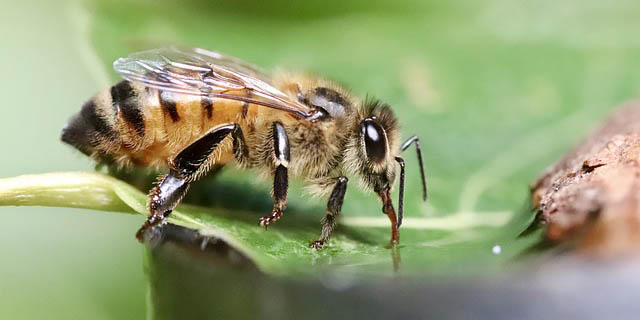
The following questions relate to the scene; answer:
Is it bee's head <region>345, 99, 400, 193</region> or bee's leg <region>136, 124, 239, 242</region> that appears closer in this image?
bee's leg <region>136, 124, 239, 242</region>

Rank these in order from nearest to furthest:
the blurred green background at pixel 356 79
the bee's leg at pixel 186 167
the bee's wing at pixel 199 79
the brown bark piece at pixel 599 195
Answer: the brown bark piece at pixel 599 195, the bee's leg at pixel 186 167, the bee's wing at pixel 199 79, the blurred green background at pixel 356 79

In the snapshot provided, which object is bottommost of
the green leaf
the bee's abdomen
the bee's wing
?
the green leaf

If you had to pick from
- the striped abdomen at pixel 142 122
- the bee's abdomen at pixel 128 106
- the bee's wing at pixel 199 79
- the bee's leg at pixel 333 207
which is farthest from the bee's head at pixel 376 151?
the bee's abdomen at pixel 128 106

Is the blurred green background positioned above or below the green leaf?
above

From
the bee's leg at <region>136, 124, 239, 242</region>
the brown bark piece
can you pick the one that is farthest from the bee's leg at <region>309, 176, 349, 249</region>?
the brown bark piece

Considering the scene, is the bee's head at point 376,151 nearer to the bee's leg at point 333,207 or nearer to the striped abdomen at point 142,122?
the bee's leg at point 333,207

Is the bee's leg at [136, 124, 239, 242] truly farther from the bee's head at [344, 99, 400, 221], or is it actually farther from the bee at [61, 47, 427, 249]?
the bee's head at [344, 99, 400, 221]

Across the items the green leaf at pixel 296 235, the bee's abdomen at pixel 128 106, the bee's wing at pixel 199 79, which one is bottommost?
the green leaf at pixel 296 235

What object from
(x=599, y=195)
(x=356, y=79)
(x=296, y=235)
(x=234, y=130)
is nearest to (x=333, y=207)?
(x=296, y=235)
